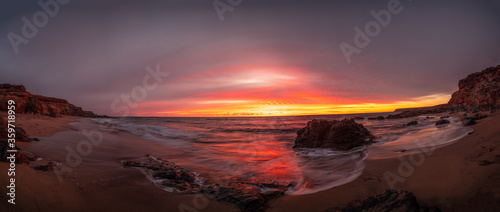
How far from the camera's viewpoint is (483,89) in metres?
16.8

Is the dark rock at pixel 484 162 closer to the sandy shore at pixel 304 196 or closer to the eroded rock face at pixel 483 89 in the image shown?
the sandy shore at pixel 304 196

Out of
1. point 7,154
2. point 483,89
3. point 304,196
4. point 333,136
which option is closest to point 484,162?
point 304,196

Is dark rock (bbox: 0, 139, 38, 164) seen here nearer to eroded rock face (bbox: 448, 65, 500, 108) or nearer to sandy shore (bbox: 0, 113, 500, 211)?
sandy shore (bbox: 0, 113, 500, 211)

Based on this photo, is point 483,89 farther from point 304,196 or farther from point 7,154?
point 7,154

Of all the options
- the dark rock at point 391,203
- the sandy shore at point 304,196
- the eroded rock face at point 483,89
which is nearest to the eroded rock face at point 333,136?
the sandy shore at point 304,196

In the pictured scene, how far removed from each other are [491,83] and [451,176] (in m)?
22.2

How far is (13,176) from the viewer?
8.58ft

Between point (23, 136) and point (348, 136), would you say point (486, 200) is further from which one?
point (23, 136)

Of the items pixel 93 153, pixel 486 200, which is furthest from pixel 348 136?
pixel 93 153

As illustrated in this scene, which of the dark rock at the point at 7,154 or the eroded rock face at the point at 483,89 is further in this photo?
the eroded rock face at the point at 483,89

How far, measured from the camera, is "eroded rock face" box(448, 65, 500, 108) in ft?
49.2

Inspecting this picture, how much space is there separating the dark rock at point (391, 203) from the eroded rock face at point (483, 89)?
674 inches

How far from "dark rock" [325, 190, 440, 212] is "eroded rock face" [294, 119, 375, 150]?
596cm

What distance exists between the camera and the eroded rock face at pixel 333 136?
27.0 ft
